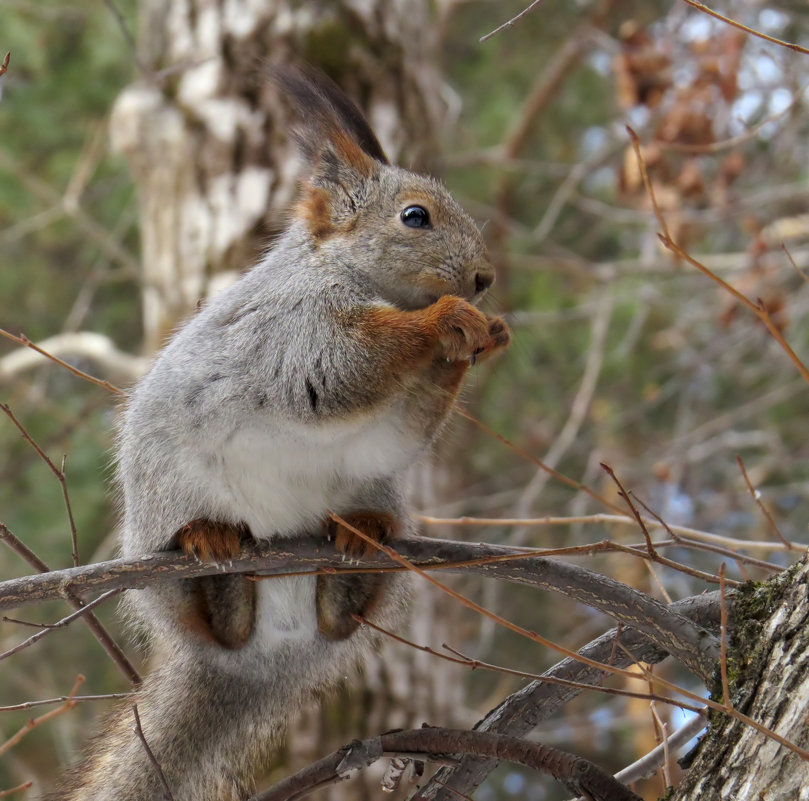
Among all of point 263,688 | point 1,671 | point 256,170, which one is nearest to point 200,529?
point 263,688

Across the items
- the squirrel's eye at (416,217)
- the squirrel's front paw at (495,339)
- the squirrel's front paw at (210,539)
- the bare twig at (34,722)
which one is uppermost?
the squirrel's eye at (416,217)

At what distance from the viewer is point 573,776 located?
65.1 inches

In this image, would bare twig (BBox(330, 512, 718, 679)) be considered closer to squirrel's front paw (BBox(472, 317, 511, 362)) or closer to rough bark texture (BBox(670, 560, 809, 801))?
rough bark texture (BBox(670, 560, 809, 801))

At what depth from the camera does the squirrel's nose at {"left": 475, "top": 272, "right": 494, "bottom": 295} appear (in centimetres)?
232

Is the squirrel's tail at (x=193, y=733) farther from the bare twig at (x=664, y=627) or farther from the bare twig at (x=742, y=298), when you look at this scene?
the bare twig at (x=742, y=298)

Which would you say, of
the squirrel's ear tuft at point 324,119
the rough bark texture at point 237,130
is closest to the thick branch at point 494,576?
the squirrel's ear tuft at point 324,119

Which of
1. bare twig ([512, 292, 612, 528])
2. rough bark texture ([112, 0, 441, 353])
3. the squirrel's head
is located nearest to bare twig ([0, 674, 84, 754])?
the squirrel's head

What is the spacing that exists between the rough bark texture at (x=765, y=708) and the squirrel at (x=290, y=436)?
2.46ft

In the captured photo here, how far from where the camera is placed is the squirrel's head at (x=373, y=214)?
7.53 feet

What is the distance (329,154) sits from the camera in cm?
247

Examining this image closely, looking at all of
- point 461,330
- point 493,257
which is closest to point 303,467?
point 461,330

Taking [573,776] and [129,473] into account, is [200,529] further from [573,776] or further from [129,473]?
[573,776]

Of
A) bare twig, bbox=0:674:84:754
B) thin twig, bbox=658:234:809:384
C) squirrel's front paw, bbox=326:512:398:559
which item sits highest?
thin twig, bbox=658:234:809:384

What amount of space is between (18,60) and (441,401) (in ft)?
15.9
